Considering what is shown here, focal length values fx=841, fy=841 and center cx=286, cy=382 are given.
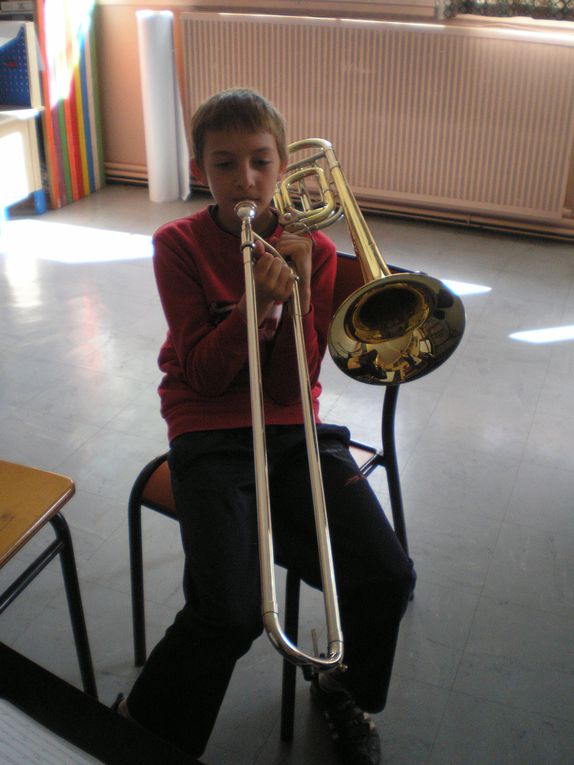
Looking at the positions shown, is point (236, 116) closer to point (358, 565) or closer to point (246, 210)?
point (246, 210)

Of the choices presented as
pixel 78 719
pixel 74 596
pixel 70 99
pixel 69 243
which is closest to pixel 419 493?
pixel 74 596

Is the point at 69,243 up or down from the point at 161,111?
down

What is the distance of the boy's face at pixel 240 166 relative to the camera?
4.42 feet

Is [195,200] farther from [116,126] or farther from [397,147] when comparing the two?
[397,147]

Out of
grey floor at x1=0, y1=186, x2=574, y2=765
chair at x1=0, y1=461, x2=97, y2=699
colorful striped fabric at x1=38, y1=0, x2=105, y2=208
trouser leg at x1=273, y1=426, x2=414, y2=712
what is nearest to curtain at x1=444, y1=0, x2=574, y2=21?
grey floor at x1=0, y1=186, x2=574, y2=765

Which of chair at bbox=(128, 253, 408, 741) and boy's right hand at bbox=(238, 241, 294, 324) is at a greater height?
boy's right hand at bbox=(238, 241, 294, 324)

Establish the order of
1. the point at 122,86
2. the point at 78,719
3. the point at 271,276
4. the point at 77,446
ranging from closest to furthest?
the point at 78,719 < the point at 271,276 < the point at 77,446 < the point at 122,86

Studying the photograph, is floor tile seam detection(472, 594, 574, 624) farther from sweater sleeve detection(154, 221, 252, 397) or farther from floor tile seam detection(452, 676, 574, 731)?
sweater sleeve detection(154, 221, 252, 397)

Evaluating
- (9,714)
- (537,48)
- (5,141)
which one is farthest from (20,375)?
(537,48)

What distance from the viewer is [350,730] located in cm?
137

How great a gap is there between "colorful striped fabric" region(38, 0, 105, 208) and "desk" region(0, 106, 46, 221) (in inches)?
4.2

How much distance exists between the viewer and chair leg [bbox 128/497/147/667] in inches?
54.4

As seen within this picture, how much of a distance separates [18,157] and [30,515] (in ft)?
9.81

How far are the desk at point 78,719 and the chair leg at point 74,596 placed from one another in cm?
31
